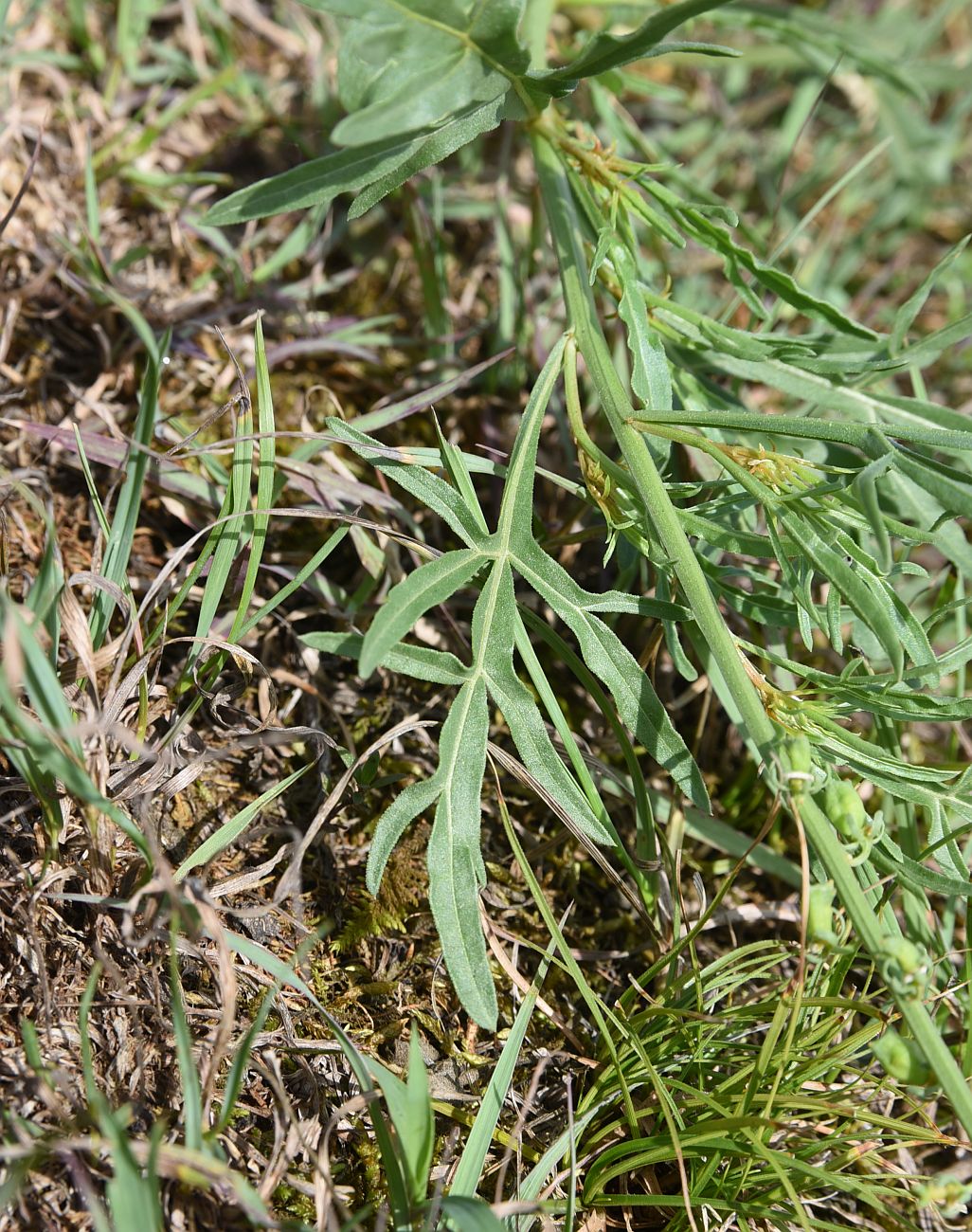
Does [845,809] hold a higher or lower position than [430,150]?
lower

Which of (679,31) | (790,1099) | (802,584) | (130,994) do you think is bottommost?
(790,1099)

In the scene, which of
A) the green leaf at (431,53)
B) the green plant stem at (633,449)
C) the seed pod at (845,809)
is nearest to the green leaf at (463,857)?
the green plant stem at (633,449)

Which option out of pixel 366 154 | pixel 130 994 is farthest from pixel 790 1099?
pixel 366 154

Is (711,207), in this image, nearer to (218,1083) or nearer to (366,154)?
(366,154)

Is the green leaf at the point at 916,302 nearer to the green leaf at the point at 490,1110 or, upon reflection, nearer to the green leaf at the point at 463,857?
the green leaf at the point at 463,857

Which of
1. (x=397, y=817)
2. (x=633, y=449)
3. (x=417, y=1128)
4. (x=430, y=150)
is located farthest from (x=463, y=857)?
(x=430, y=150)

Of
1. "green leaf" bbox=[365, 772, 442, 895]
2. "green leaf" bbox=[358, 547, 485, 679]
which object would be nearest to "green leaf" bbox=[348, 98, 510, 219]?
"green leaf" bbox=[358, 547, 485, 679]

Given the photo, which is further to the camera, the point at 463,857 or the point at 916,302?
the point at 916,302

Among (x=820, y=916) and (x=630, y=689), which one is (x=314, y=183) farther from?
(x=820, y=916)
